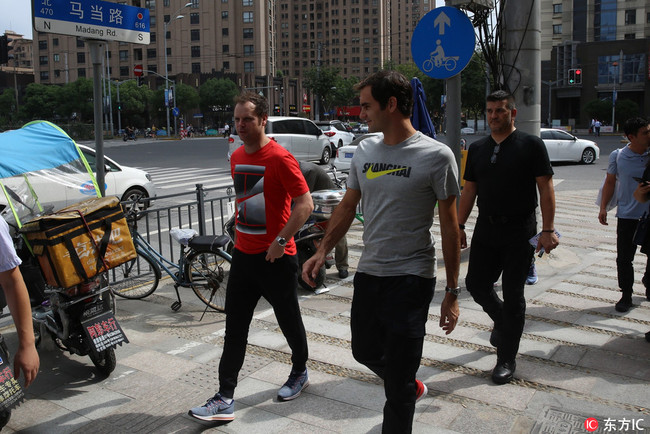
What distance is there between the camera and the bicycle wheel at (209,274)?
5.76m

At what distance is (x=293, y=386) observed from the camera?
3863mm

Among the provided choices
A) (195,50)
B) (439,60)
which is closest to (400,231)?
(439,60)

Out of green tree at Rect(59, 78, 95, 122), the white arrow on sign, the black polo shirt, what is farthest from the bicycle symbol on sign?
green tree at Rect(59, 78, 95, 122)

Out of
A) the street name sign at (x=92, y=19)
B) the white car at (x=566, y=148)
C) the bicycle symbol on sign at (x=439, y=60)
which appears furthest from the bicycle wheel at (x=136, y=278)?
the white car at (x=566, y=148)

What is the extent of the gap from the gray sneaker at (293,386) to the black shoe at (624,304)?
325cm

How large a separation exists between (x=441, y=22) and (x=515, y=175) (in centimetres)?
280

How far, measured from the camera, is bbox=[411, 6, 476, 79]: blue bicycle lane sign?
6078 mm

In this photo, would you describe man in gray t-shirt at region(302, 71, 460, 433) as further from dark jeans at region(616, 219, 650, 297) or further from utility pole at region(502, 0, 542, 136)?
utility pole at region(502, 0, 542, 136)

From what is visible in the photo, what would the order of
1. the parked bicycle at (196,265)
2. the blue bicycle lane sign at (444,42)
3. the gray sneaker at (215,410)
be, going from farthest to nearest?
the blue bicycle lane sign at (444,42) < the parked bicycle at (196,265) < the gray sneaker at (215,410)

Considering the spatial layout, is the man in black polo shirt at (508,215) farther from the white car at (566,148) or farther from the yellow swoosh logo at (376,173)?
the white car at (566,148)

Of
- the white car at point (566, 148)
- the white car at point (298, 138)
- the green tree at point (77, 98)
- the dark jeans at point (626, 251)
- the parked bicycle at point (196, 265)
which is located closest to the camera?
the dark jeans at point (626, 251)

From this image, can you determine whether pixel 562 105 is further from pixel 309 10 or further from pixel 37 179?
pixel 309 10

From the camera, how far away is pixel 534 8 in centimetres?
662

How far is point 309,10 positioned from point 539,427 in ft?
567
